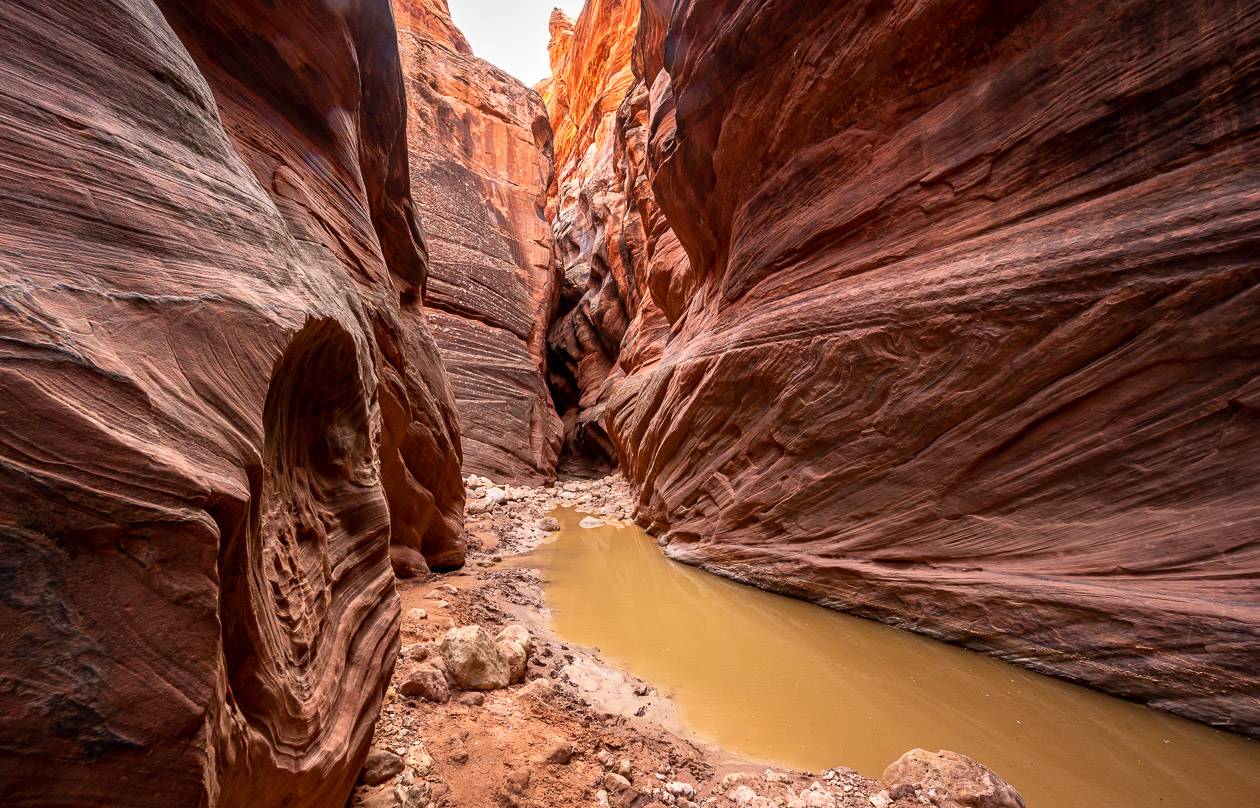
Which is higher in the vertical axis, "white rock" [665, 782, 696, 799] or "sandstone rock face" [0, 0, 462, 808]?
"sandstone rock face" [0, 0, 462, 808]

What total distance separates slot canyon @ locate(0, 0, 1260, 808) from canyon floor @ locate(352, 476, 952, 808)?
2 cm

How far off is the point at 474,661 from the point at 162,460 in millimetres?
2244

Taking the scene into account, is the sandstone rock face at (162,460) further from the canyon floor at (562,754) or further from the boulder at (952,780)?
the boulder at (952,780)

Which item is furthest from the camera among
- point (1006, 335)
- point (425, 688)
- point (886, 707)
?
point (1006, 335)

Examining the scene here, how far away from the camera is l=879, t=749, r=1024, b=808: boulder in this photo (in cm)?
215

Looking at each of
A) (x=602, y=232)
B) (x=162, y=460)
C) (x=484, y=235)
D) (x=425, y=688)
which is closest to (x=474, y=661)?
(x=425, y=688)

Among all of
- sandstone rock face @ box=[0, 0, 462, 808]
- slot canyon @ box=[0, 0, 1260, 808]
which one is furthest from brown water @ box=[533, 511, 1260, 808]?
sandstone rock face @ box=[0, 0, 462, 808]

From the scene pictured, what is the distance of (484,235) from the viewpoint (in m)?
17.4

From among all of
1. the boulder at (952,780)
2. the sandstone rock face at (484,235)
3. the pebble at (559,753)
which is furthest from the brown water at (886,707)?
the sandstone rock face at (484,235)

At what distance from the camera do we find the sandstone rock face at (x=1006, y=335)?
11.1ft

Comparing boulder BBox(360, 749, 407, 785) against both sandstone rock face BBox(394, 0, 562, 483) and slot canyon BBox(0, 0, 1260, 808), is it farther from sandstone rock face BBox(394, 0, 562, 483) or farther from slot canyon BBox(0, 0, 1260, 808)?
sandstone rock face BBox(394, 0, 562, 483)

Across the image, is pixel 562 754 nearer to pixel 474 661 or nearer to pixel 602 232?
pixel 474 661

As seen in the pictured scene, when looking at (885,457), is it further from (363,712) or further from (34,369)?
(34,369)

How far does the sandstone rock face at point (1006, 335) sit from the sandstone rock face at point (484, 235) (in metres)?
9.12
